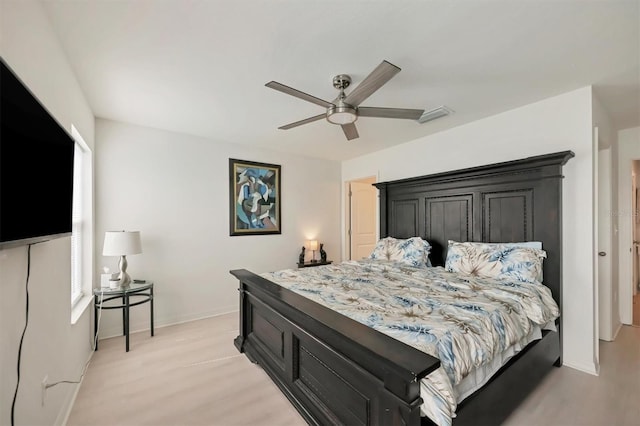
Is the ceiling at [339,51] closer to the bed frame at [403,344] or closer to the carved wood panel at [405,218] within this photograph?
the bed frame at [403,344]

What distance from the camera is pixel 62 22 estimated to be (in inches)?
66.4

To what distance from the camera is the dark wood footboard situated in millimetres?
1182

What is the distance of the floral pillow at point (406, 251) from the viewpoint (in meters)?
Answer: 3.39

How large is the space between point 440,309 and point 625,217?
3.37 metres

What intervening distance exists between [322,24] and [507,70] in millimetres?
1563

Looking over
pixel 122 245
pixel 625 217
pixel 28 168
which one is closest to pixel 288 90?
pixel 28 168

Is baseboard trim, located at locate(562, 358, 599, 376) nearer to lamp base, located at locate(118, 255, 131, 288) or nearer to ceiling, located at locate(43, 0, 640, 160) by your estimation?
ceiling, located at locate(43, 0, 640, 160)

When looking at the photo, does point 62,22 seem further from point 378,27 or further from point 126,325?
point 126,325

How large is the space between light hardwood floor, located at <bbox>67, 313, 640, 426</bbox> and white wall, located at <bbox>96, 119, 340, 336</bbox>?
874 millimetres

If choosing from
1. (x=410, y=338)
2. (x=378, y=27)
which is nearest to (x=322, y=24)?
(x=378, y=27)

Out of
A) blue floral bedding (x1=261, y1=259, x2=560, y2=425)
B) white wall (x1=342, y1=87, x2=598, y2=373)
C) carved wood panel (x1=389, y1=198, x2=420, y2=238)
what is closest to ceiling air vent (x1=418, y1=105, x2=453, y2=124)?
white wall (x1=342, y1=87, x2=598, y2=373)

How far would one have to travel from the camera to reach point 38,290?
1479mm

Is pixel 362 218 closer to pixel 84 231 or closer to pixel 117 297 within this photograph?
pixel 117 297

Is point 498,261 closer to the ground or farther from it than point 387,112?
closer to the ground
